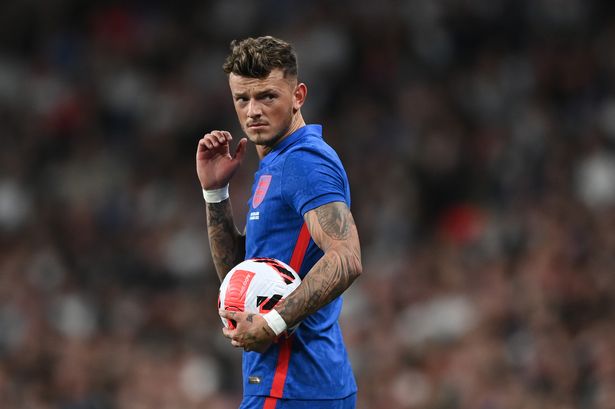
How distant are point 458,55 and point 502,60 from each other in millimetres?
671

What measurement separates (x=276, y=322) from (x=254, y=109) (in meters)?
0.88

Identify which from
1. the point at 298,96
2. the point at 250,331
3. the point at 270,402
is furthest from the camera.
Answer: the point at 298,96

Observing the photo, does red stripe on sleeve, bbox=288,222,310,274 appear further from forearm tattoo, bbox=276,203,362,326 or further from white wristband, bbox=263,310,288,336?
white wristband, bbox=263,310,288,336

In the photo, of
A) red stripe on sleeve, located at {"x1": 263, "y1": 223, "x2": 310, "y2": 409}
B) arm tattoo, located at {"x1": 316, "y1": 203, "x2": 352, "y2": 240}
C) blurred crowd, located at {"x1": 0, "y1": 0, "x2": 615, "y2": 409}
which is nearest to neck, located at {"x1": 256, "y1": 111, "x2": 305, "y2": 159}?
red stripe on sleeve, located at {"x1": 263, "y1": 223, "x2": 310, "y2": 409}

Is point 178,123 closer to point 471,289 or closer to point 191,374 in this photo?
point 191,374

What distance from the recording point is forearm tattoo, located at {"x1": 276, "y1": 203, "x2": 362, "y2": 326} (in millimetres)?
3689

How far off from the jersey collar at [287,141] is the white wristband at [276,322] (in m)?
0.70

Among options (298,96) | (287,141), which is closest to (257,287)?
(287,141)

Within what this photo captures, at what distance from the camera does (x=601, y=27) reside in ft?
37.9

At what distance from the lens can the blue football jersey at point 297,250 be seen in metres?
3.89

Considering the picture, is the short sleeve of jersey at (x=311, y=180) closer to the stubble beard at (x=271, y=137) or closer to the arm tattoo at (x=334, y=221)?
the arm tattoo at (x=334, y=221)

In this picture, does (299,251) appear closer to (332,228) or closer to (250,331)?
Result: (332,228)

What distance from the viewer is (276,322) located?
3.65 metres

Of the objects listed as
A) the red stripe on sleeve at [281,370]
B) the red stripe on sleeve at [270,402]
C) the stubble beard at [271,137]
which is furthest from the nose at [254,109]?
the red stripe on sleeve at [270,402]
